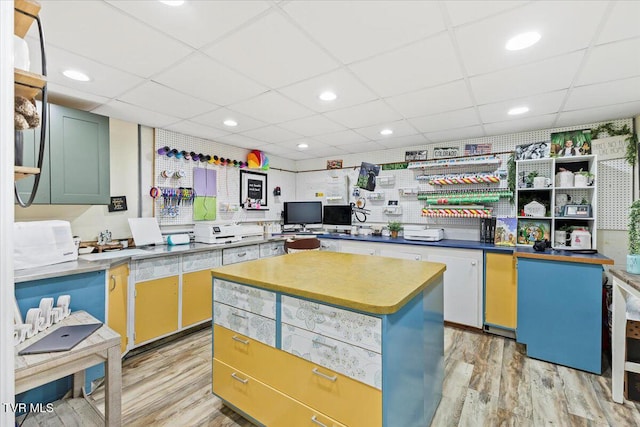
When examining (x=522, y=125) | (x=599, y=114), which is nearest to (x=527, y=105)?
(x=522, y=125)

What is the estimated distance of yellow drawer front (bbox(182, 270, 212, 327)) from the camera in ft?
10.5

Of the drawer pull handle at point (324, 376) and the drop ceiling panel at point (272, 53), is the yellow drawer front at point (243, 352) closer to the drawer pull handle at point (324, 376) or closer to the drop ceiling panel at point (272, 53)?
the drawer pull handle at point (324, 376)

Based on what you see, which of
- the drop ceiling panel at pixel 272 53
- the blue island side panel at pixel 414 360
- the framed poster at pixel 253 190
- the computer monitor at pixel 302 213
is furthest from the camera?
the computer monitor at pixel 302 213

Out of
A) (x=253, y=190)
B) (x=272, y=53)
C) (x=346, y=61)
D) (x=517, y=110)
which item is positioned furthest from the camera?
(x=253, y=190)

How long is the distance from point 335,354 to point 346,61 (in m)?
1.90

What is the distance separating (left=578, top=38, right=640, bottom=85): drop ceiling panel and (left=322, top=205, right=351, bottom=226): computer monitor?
3265 millimetres

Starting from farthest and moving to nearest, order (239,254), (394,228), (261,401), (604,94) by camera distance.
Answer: (394,228) → (239,254) → (604,94) → (261,401)

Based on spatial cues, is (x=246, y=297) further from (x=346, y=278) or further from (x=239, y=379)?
(x=346, y=278)

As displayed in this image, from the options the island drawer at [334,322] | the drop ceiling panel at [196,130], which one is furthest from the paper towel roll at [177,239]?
the island drawer at [334,322]

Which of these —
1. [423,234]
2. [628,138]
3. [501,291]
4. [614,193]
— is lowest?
[501,291]

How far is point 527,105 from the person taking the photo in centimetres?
276

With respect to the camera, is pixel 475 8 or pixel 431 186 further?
pixel 431 186

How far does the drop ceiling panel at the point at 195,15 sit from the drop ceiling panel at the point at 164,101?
2.95ft

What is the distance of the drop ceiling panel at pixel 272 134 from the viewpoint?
3680 millimetres
